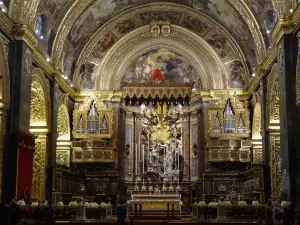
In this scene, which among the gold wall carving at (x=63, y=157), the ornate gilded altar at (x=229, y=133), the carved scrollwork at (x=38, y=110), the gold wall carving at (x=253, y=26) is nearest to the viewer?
the carved scrollwork at (x=38, y=110)

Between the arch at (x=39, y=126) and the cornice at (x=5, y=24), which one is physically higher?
the cornice at (x=5, y=24)

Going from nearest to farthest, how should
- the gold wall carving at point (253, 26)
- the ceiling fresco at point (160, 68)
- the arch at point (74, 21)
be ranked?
the gold wall carving at point (253, 26)
the arch at point (74, 21)
the ceiling fresco at point (160, 68)

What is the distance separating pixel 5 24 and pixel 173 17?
12.2 metres

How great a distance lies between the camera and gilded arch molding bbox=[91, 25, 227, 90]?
27453 mm

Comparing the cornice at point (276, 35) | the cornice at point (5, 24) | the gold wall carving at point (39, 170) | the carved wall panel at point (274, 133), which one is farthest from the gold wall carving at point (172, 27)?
the cornice at point (5, 24)

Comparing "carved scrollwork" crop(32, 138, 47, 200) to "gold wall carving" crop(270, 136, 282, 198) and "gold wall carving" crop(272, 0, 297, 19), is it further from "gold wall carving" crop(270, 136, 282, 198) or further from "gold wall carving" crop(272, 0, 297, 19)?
"gold wall carving" crop(272, 0, 297, 19)

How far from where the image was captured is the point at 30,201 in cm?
1805

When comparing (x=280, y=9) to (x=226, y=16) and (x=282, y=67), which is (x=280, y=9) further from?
(x=226, y=16)

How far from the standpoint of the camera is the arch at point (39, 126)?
21.2 m

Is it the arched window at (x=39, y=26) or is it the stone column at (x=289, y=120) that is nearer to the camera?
the stone column at (x=289, y=120)

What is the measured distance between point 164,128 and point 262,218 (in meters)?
13.4

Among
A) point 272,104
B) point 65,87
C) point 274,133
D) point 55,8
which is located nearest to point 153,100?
point 65,87

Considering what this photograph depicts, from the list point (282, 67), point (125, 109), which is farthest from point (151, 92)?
point (282, 67)

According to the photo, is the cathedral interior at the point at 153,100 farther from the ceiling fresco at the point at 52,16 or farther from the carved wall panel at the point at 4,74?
the carved wall panel at the point at 4,74
